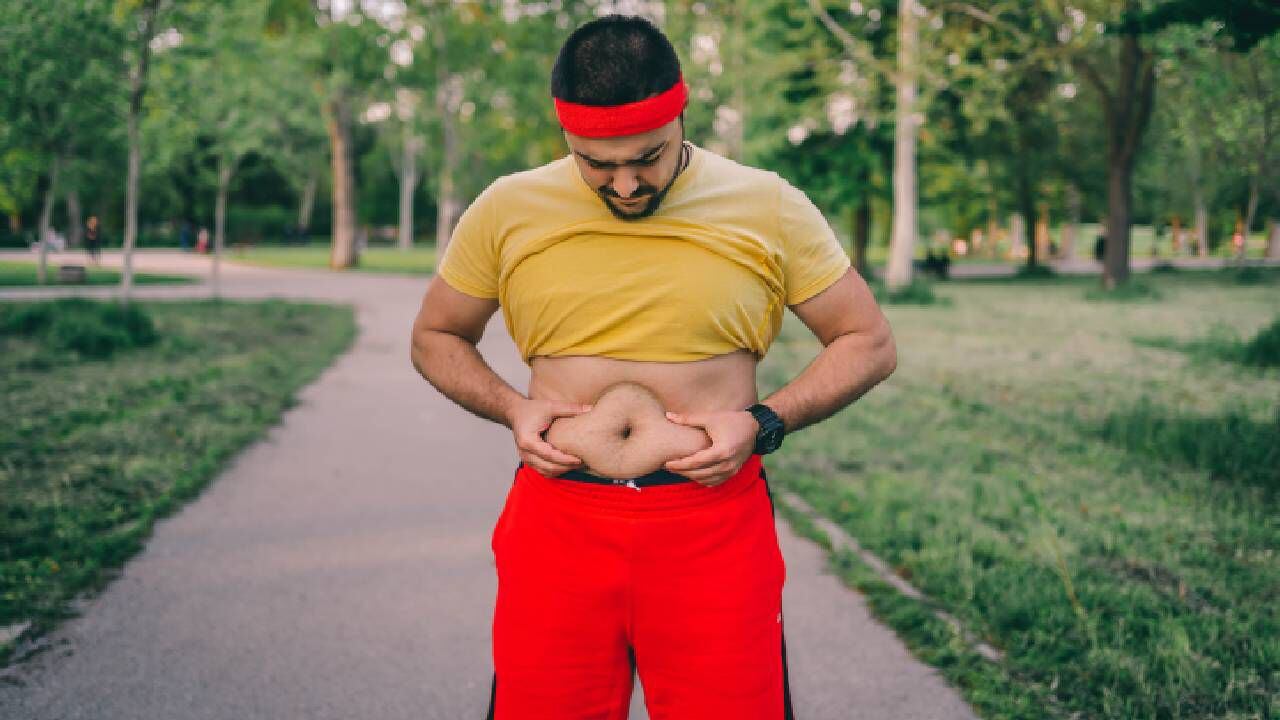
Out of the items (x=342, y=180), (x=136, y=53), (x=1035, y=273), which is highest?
(x=342, y=180)

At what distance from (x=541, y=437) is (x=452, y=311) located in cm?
43

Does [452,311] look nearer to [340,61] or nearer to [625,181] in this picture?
[625,181]

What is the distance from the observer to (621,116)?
183 cm

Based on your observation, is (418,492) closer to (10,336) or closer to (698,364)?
(698,364)

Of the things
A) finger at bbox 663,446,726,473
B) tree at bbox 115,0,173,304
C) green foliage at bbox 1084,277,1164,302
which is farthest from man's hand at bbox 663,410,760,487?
green foliage at bbox 1084,277,1164,302

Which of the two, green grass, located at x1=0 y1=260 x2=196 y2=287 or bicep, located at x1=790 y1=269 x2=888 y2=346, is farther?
green grass, located at x1=0 y1=260 x2=196 y2=287

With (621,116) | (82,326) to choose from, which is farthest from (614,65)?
(82,326)

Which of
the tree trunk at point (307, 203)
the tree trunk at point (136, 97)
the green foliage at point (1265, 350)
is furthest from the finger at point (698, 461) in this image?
the tree trunk at point (307, 203)

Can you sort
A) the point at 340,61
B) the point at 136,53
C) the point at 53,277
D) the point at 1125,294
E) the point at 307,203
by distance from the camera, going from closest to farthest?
the point at 136,53
the point at 1125,294
the point at 53,277
the point at 340,61
the point at 307,203

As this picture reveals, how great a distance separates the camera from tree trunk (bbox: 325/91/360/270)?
34.8 meters

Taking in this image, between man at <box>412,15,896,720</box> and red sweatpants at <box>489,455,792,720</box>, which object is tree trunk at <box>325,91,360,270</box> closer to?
man at <box>412,15,896,720</box>

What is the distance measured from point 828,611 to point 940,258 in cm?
3317

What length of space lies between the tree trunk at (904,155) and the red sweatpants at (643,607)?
2075 centimetres

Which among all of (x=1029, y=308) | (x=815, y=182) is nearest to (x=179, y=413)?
(x=1029, y=308)
